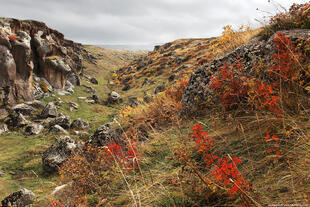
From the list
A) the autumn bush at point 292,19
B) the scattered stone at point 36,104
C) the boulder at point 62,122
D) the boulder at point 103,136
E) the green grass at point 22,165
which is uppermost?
the autumn bush at point 292,19

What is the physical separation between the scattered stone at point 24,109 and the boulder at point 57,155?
947 cm

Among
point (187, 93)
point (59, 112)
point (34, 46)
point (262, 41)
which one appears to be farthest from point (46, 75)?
point (262, 41)

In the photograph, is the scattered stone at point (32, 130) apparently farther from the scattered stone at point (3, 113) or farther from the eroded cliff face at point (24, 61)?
the eroded cliff face at point (24, 61)

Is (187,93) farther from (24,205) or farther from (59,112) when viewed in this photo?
(59,112)

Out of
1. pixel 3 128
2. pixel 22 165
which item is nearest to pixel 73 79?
pixel 3 128

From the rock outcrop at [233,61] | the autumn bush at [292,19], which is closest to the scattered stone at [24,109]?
the rock outcrop at [233,61]

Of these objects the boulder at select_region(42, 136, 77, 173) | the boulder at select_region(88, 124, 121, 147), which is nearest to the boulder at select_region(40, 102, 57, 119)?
the boulder at select_region(42, 136, 77, 173)

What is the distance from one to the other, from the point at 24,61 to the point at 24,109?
5222 mm

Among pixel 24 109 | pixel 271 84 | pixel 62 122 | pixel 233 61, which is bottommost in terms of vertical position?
pixel 62 122

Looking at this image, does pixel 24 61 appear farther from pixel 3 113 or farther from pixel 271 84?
pixel 271 84

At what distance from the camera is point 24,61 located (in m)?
18.4

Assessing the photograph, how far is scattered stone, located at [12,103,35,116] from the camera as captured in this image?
16.4 m

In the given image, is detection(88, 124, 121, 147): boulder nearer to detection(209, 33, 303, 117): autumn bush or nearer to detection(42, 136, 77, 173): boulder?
detection(42, 136, 77, 173): boulder

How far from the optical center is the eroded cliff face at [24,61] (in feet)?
54.0
